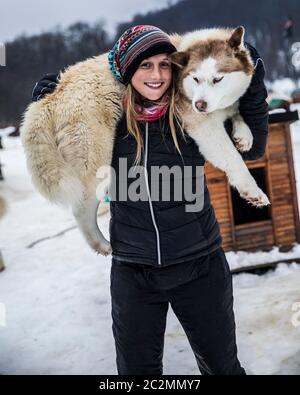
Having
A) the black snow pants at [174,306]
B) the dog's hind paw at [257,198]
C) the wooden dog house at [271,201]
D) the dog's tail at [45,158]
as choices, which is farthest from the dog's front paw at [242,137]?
the wooden dog house at [271,201]

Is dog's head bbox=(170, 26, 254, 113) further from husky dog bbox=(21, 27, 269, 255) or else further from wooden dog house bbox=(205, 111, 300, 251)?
wooden dog house bbox=(205, 111, 300, 251)

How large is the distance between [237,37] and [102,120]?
0.68 metres

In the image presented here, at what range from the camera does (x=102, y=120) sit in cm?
150

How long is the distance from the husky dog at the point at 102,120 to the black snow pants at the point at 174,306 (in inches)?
15.5

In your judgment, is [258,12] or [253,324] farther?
[258,12]

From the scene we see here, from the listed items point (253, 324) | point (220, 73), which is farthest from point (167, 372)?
point (220, 73)

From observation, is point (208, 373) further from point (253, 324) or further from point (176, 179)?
point (253, 324)

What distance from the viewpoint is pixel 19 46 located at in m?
6.25

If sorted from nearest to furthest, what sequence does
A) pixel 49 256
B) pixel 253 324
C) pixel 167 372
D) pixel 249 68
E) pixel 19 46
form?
pixel 249 68
pixel 167 372
pixel 253 324
pixel 49 256
pixel 19 46

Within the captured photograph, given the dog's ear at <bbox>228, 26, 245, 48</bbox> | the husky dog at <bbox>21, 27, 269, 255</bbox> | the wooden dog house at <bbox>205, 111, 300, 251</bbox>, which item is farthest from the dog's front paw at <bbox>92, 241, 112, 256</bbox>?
the wooden dog house at <bbox>205, 111, 300, 251</bbox>

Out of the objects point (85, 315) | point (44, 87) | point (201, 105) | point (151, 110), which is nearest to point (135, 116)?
point (151, 110)

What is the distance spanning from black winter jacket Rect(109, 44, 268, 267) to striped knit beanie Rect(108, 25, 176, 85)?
7.6 inches

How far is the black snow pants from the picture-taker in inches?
53.8
